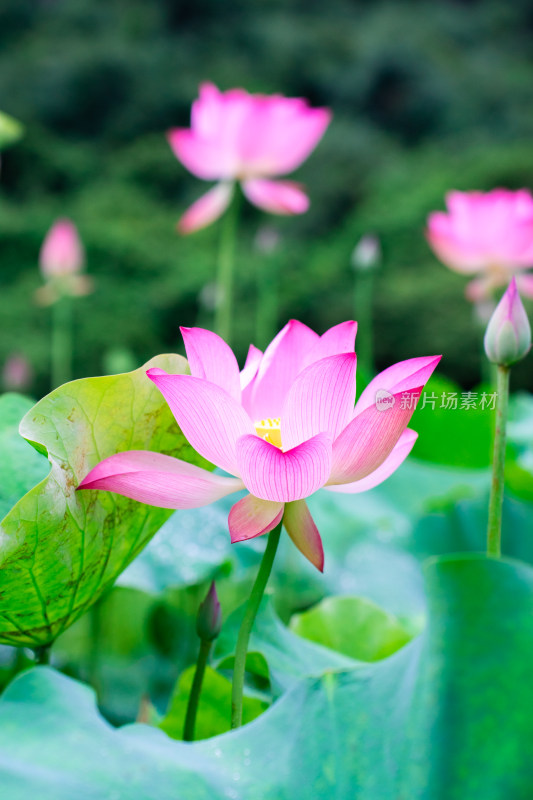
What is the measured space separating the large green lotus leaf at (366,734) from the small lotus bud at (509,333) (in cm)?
10

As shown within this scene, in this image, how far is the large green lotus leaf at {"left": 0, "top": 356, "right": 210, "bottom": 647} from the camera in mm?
234

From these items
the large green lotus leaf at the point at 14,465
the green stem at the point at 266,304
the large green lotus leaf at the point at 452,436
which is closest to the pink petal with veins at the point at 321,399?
the large green lotus leaf at the point at 14,465

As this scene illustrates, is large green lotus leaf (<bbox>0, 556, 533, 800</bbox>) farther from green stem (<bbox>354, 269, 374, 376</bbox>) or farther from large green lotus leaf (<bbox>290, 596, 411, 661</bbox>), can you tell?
green stem (<bbox>354, 269, 374, 376</bbox>)

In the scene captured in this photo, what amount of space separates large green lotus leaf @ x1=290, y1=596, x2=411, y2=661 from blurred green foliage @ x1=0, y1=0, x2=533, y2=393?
2.24 feet

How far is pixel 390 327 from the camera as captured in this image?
1.52 m

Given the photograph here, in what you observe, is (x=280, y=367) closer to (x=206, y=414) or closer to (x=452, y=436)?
(x=206, y=414)

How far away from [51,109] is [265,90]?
726 mm

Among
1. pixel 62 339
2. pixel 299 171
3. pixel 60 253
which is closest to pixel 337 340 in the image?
pixel 60 253

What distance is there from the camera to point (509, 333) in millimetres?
256

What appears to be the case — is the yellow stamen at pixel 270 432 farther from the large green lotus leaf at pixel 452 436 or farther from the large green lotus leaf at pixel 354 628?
the large green lotus leaf at pixel 452 436

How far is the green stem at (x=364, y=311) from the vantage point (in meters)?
1.43

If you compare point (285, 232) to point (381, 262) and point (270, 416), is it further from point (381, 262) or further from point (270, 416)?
point (270, 416)

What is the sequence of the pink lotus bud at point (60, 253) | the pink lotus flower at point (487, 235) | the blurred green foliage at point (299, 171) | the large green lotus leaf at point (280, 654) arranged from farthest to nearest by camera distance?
the blurred green foliage at point (299, 171) → the pink lotus bud at point (60, 253) → the pink lotus flower at point (487, 235) → the large green lotus leaf at point (280, 654)

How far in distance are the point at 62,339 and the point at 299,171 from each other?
3.17 feet
